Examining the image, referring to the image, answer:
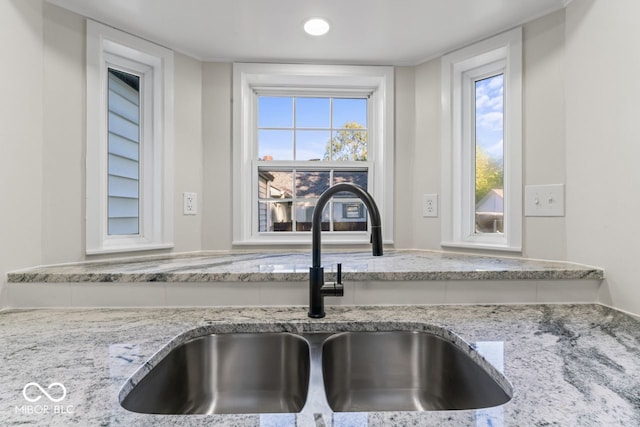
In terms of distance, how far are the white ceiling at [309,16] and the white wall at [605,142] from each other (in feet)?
0.90

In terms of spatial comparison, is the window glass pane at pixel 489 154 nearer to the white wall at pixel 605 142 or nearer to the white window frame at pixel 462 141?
the white window frame at pixel 462 141

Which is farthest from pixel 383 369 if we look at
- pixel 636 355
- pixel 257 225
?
pixel 257 225

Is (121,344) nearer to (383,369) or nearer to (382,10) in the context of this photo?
(383,369)

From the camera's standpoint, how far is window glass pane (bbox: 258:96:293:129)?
196 centimetres

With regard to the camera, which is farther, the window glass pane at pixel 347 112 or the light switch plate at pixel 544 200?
the window glass pane at pixel 347 112

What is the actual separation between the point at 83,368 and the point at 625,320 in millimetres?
1510

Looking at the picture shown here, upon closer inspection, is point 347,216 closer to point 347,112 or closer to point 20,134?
point 347,112

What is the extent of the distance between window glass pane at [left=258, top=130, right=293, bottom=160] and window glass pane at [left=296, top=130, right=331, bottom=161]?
0.06 meters

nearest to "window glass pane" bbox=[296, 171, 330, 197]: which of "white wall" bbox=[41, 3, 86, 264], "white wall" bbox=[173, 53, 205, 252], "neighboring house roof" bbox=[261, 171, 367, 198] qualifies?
"neighboring house roof" bbox=[261, 171, 367, 198]

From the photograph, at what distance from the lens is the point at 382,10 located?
4.54 ft

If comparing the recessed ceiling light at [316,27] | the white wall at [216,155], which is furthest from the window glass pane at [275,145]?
the recessed ceiling light at [316,27]

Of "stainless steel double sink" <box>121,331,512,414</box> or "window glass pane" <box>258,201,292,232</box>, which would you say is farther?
"window glass pane" <box>258,201,292,232</box>

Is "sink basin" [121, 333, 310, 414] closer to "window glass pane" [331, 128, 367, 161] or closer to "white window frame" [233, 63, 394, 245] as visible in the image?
"white window frame" [233, 63, 394, 245]

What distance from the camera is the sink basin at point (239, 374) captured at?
87 cm
